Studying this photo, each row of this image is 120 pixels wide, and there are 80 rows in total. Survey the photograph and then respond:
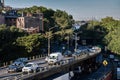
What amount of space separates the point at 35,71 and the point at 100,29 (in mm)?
119279

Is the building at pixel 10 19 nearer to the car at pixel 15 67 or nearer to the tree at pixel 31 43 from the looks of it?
the tree at pixel 31 43

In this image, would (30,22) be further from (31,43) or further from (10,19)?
(31,43)

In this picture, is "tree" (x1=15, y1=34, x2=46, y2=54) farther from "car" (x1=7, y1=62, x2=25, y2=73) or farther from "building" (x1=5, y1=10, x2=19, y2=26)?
"building" (x1=5, y1=10, x2=19, y2=26)

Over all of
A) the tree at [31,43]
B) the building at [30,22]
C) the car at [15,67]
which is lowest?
the car at [15,67]

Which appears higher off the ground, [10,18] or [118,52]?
[10,18]

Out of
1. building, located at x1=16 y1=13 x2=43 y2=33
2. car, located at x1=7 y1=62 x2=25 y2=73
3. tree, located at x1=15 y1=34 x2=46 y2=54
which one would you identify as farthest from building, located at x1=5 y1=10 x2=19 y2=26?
car, located at x1=7 y1=62 x2=25 y2=73

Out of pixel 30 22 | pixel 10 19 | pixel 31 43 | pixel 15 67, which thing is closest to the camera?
pixel 15 67

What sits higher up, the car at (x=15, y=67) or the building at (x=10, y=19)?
the building at (x=10, y=19)

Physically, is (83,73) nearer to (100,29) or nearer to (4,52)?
(4,52)

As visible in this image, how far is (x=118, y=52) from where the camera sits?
398ft

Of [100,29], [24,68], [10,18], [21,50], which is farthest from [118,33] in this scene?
[24,68]

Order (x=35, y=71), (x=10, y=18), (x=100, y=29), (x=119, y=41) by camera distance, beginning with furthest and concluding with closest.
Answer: (x=100, y=29) → (x=10, y=18) → (x=119, y=41) → (x=35, y=71)

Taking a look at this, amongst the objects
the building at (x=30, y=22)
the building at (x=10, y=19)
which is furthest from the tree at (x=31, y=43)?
the building at (x=10, y=19)

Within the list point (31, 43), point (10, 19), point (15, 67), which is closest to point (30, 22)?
point (10, 19)
